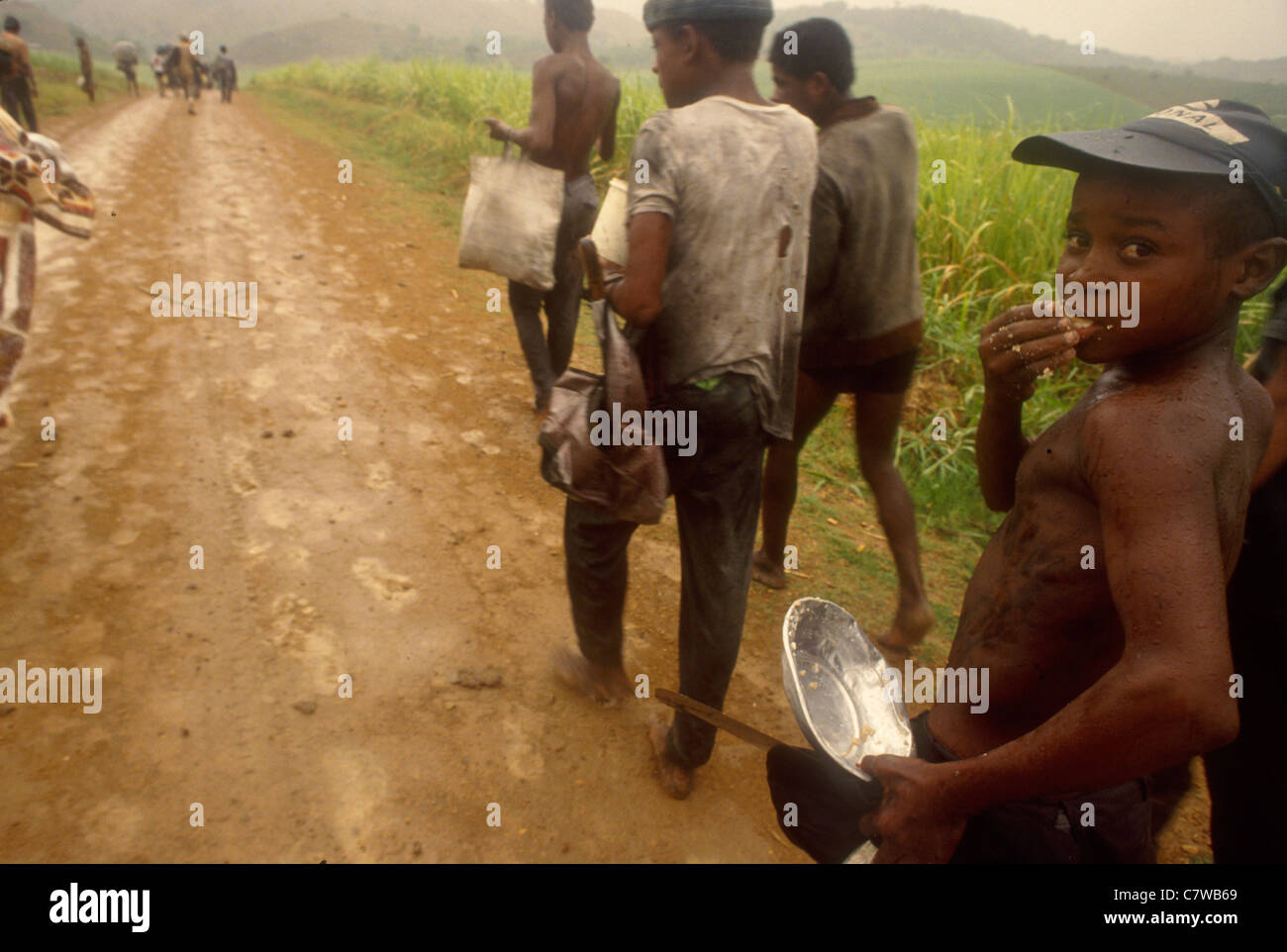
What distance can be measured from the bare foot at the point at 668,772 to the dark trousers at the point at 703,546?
0.03 meters

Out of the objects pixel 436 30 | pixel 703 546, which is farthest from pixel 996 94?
pixel 436 30

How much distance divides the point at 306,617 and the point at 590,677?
98cm

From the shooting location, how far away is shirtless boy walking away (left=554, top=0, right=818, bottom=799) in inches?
65.3

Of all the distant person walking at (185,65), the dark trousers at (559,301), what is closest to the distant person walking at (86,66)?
the distant person walking at (185,65)

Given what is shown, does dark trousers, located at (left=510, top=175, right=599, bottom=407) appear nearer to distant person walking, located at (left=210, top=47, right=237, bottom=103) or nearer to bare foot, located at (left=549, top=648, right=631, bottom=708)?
bare foot, located at (left=549, top=648, right=631, bottom=708)

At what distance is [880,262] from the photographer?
8.17ft

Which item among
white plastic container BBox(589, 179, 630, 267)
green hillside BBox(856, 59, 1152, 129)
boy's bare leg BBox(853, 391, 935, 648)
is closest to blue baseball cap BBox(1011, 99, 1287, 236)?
white plastic container BBox(589, 179, 630, 267)

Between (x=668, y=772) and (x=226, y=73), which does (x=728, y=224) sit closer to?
(x=668, y=772)

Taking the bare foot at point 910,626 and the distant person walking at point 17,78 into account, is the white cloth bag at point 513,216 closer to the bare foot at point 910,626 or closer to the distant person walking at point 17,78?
the bare foot at point 910,626

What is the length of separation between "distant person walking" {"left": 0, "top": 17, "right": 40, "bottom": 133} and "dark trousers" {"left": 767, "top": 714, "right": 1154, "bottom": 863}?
13.5 m

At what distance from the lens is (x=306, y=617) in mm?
2562

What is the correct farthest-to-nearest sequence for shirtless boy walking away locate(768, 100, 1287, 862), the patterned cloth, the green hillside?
the green hillside
the patterned cloth
shirtless boy walking away locate(768, 100, 1287, 862)

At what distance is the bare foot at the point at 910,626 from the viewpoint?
2783mm
